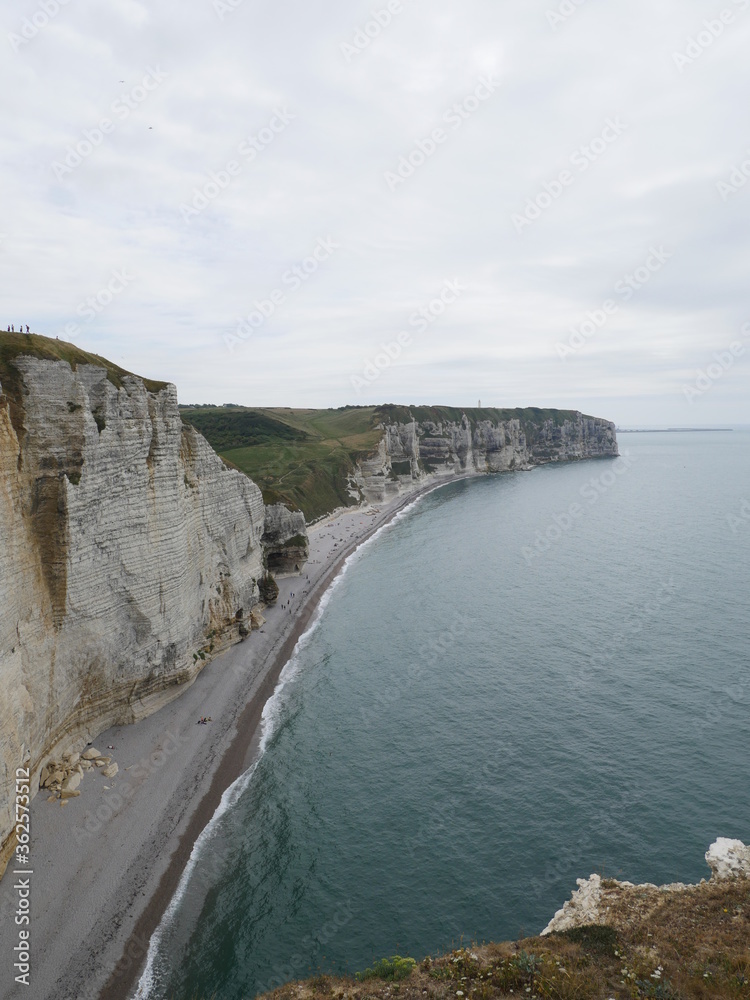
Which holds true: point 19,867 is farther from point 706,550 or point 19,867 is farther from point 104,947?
point 706,550

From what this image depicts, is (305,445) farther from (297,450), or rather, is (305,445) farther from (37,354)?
(37,354)

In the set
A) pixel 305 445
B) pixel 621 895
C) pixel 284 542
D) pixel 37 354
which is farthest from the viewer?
pixel 305 445

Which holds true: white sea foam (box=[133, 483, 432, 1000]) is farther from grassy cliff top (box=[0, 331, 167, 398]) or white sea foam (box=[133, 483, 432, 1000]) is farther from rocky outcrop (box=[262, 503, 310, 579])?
grassy cliff top (box=[0, 331, 167, 398])

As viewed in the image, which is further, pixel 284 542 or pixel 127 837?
pixel 284 542

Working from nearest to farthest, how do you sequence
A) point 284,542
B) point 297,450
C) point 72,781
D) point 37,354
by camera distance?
point 37,354, point 72,781, point 284,542, point 297,450

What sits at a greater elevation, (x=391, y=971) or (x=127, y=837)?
(x=391, y=971)

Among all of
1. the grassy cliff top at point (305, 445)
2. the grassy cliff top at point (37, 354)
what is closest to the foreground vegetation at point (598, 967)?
the grassy cliff top at point (37, 354)

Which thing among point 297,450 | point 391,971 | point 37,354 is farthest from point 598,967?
point 297,450

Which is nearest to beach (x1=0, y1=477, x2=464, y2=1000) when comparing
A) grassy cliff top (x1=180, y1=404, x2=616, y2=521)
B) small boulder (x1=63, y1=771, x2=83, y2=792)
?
small boulder (x1=63, y1=771, x2=83, y2=792)
